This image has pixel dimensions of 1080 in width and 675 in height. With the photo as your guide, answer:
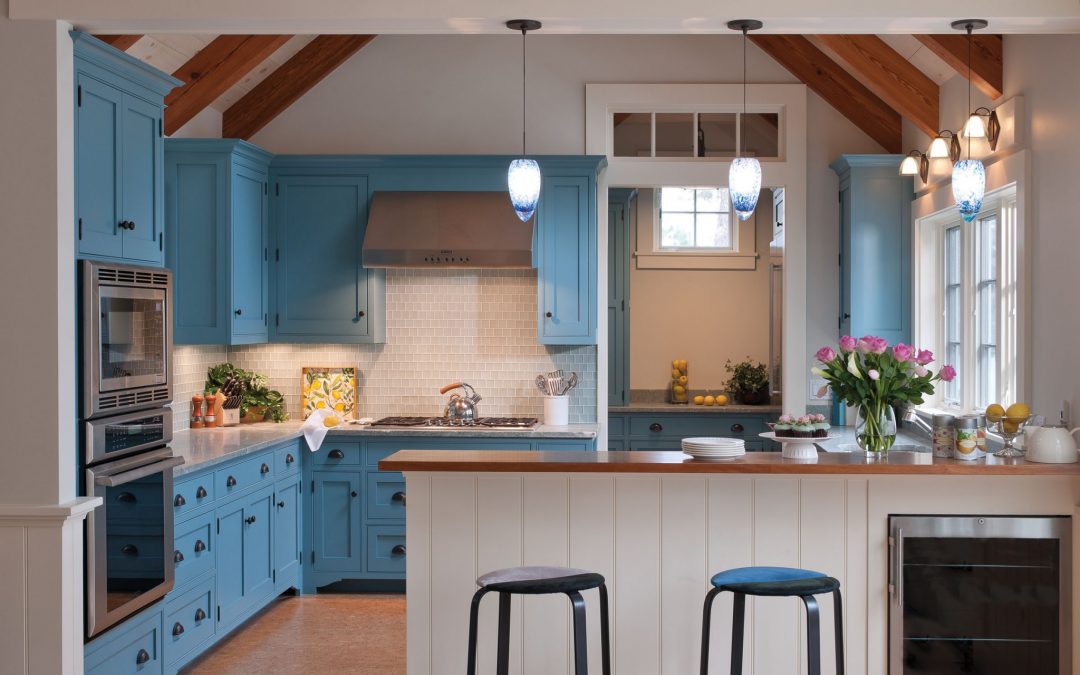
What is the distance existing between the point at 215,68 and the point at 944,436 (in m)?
4.00

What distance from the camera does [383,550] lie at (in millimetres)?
5824

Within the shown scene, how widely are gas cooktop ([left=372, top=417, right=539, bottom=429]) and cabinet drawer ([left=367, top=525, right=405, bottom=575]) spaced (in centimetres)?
60

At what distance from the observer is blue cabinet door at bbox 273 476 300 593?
5.46 metres

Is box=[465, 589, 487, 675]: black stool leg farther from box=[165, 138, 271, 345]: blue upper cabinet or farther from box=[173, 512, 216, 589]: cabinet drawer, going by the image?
box=[165, 138, 271, 345]: blue upper cabinet

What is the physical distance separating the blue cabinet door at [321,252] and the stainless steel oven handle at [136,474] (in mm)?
1979

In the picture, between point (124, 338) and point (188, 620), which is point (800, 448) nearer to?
point (124, 338)

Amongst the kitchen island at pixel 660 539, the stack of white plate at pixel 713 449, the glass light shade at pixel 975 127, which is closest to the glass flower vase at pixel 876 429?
the kitchen island at pixel 660 539

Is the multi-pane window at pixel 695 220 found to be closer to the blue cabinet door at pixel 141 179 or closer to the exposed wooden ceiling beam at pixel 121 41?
the exposed wooden ceiling beam at pixel 121 41

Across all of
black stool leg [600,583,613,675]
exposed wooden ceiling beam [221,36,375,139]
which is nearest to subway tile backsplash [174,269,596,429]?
exposed wooden ceiling beam [221,36,375,139]

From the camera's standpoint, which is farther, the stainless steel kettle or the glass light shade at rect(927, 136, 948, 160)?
the stainless steel kettle

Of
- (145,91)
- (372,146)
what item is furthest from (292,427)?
(145,91)

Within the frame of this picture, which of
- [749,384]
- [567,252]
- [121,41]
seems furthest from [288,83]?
[749,384]

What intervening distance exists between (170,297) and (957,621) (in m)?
3.13

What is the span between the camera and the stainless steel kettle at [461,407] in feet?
20.0
